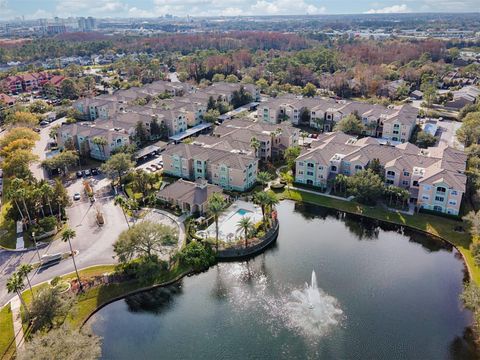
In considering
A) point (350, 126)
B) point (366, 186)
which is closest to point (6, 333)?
point (366, 186)

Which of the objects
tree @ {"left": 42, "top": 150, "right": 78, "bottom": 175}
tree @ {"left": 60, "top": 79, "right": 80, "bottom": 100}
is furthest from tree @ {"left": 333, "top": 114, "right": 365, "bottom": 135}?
tree @ {"left": 60, "top": 79, "right": 80, "bottom": 100}

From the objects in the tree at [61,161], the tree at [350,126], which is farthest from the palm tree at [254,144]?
the tree at [61,161]

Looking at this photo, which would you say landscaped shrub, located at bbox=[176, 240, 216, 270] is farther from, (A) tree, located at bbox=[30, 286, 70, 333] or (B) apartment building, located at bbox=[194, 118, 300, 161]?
(B) apartment building, located at bbox=[194, 118, 300, 161]

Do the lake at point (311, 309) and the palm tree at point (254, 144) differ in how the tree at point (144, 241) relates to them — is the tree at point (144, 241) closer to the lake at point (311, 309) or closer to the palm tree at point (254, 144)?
the lake at point (311, 309)

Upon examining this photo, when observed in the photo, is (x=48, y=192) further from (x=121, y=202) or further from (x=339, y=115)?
(x=339, y=115)

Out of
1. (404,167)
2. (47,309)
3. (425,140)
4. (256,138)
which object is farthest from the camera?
(425,140)

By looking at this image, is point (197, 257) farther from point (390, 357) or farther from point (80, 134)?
point (80, 134)
